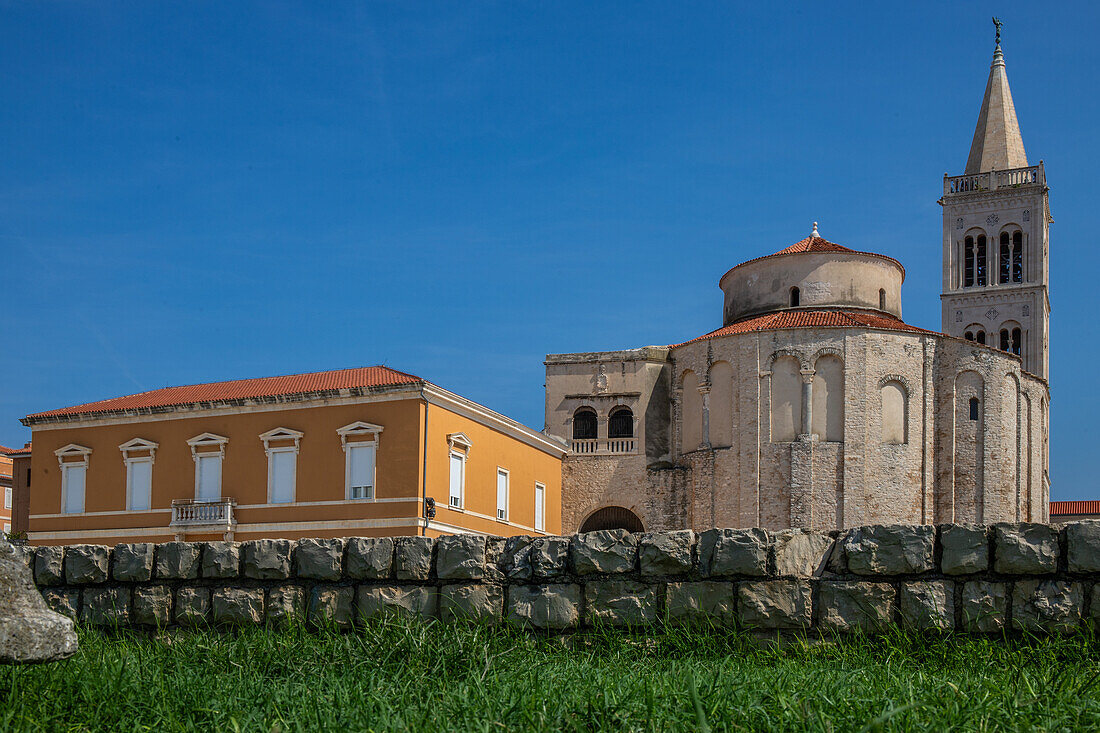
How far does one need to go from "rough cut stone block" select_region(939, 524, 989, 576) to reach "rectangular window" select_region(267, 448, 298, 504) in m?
25.2

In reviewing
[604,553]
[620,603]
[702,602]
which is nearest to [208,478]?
[604,553]

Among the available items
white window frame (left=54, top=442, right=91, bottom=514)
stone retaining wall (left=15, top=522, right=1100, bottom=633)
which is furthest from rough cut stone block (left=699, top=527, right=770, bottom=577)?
white window frame (left=54, top=442, right=91, bottom=514)

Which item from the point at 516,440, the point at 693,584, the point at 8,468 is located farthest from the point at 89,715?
the point at 8,468

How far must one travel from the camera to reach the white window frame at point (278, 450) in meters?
29.9

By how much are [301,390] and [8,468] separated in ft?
94.5

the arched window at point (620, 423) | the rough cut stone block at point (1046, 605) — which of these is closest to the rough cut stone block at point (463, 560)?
the rough cut stone block at point (1046, 605)

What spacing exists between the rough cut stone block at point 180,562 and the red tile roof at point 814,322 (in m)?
30.2

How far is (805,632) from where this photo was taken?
7.03 meters

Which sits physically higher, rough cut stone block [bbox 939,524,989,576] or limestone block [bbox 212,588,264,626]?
rough cut stone block [bbox 939,524,989,576]

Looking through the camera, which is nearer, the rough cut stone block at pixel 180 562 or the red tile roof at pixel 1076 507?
the rough cut stone block at pixel 180 562

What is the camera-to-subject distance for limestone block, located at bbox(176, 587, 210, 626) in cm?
836

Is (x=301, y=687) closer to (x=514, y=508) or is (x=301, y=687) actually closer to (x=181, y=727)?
(x=181, y=727)

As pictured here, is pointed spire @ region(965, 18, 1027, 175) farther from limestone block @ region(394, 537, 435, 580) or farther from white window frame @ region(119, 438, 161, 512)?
limestone block @ region(394, 537, 435, 580)

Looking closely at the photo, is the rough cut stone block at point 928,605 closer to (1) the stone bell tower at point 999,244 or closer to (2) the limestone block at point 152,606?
(2) the limestone block at point 152,606
